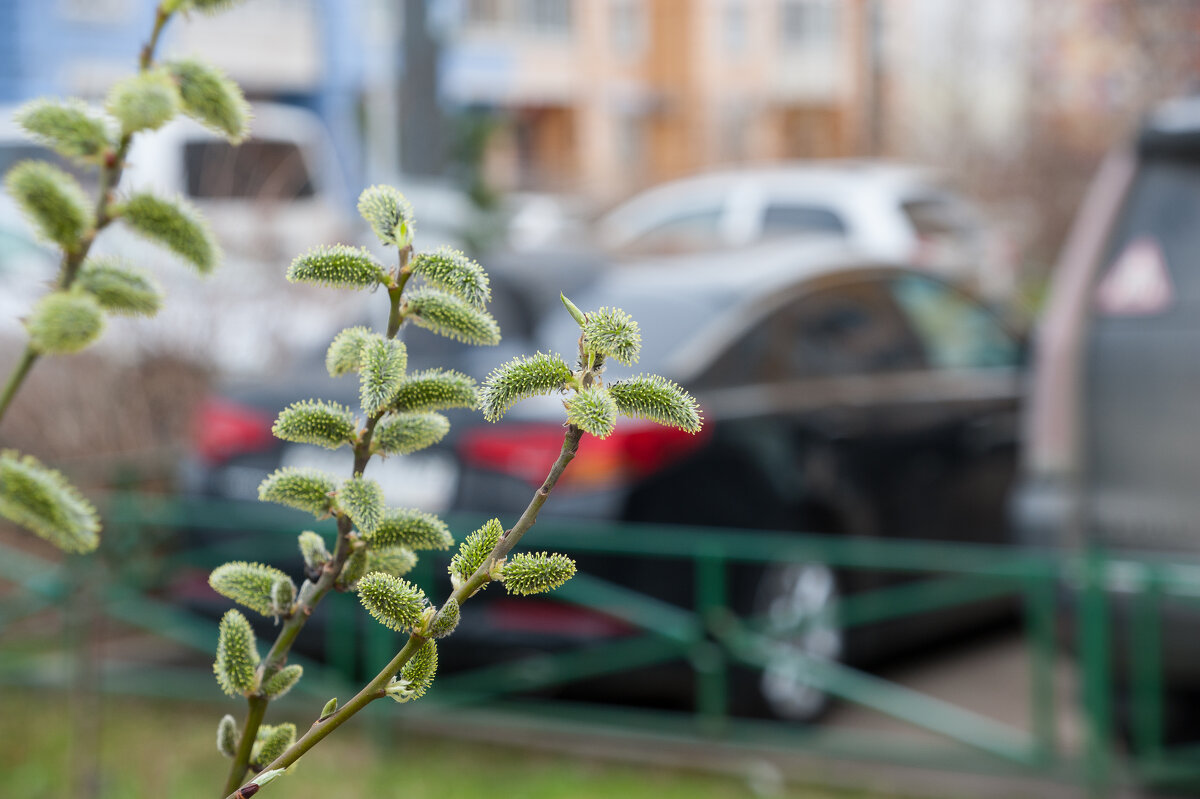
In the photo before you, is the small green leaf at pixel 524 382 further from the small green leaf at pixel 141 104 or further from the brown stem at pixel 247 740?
the small green leaf at pixel 141 104

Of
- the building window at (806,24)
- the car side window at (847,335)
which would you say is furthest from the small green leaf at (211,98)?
the building window at (806,24)

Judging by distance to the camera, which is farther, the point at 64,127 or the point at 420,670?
the point at 64,127

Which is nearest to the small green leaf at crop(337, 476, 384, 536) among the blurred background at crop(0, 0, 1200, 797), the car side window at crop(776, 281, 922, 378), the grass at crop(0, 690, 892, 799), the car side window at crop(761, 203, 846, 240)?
the blurred background at crop(0, 0, 1200, 797)

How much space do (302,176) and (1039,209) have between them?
1307 centimetres

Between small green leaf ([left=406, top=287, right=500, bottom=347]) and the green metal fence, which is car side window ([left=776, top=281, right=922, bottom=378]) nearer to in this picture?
the green metal fence

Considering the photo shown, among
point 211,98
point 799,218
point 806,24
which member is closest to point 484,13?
point 806,24

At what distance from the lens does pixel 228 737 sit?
2.63 ft

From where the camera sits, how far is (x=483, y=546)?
2.26ft

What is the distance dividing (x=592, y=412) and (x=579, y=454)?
332 centimetres

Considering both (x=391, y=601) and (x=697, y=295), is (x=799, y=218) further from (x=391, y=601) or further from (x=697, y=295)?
(x=391, y=601)

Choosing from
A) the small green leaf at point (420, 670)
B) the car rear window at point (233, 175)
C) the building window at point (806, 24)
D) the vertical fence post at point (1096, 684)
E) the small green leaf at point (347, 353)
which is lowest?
Answer: the vertical fence post at point (1096, 684)

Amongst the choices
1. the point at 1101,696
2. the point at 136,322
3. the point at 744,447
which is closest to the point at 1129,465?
the point at 1101,696

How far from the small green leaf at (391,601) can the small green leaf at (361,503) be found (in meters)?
0.05

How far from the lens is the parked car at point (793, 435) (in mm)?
4055
